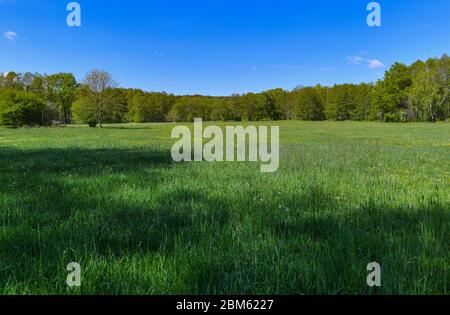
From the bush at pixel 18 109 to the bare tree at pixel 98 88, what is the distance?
12.1 m

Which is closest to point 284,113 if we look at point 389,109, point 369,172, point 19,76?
point 389,109

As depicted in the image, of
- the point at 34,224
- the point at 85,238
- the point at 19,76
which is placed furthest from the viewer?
the point at 19,76

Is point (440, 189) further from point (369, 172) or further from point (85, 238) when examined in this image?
point (85, 238)

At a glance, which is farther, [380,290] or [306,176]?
[306,176]

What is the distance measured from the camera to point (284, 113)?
445ft

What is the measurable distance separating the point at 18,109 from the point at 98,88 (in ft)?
56.6

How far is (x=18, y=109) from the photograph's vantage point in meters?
69.6

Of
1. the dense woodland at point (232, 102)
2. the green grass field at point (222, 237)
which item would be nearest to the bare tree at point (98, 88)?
the dense woodland at point (232, 102)

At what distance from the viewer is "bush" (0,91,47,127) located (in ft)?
228

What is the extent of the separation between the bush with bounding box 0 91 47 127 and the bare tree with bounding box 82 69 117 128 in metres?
12.1
